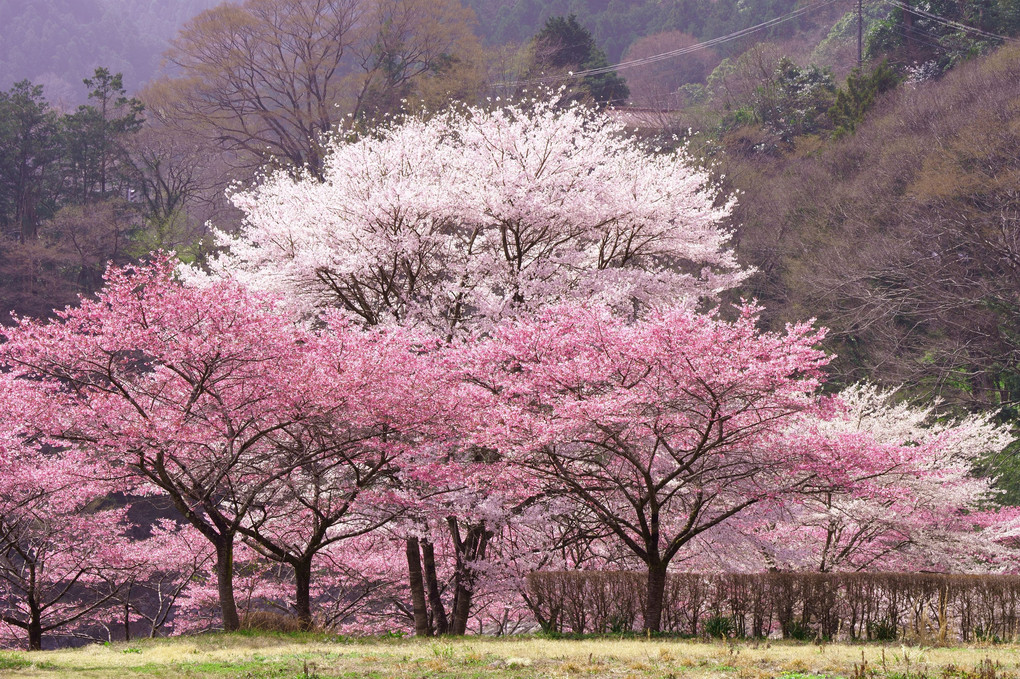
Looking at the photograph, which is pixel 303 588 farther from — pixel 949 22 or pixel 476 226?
pixel 949 22

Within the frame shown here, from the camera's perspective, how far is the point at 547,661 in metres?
8.26

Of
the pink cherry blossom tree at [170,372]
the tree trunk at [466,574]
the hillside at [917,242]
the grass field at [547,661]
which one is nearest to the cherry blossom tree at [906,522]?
the tree trunk at [466,574]

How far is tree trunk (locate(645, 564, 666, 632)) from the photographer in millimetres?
11398

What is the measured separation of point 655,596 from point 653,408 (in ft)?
7.89

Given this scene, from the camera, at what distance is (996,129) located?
89.1 ft

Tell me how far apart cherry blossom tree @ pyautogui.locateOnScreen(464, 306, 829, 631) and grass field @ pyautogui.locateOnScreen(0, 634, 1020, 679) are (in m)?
2.17

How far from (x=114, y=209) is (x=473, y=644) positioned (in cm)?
3532

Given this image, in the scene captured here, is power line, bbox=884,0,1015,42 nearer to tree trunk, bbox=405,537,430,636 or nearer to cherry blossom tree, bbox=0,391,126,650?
tree trunk, bbox=405,537,430,636

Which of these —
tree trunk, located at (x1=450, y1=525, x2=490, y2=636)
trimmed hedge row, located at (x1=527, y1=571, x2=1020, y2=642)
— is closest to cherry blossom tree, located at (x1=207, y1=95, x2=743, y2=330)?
tree trunk, located at (x1=450, y1=525, x2=490, y2=636)

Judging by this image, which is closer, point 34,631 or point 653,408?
point 653,408

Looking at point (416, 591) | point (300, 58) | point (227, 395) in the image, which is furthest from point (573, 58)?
point (227, 395)

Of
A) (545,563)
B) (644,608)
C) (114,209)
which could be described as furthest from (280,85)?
(644,608)

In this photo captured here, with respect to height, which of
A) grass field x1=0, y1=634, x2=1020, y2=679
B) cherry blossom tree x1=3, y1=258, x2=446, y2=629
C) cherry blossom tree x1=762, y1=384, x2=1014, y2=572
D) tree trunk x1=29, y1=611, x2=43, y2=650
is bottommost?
tree trunk x1=29, y1=611, x2=43, y2=650

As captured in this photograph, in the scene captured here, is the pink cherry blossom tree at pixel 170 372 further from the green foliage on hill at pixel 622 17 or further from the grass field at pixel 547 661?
the green foliage on hill at pixel 622 17
